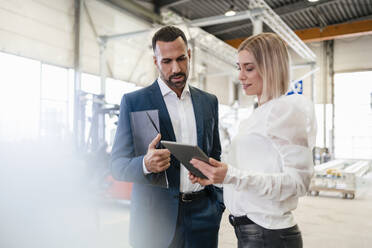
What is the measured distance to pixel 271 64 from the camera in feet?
4.33

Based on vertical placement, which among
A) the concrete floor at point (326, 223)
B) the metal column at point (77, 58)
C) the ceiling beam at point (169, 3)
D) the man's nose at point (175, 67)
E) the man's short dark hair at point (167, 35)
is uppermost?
the ceiling beam at point (169, 3)

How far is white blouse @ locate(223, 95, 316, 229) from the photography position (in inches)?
47.6

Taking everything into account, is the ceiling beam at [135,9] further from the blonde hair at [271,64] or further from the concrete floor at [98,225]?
the blonde hair at [271,64]

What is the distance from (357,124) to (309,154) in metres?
14.9

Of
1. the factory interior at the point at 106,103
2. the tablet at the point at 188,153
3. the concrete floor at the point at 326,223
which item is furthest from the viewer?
the factory interior at the point at 106,103

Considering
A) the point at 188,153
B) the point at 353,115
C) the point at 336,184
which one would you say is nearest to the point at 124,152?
the point at 188,153

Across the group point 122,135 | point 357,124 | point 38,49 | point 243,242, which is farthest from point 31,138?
point 357,124

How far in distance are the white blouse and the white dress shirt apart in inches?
13.8

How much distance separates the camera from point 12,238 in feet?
13.8

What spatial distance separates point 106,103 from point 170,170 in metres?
5.56

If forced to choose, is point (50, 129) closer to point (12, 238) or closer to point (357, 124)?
point (12, 238)

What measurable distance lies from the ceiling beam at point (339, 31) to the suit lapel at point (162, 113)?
12172 millimetres

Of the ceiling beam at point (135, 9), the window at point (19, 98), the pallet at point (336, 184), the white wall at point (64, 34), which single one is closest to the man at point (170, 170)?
the window at point (19, 98)

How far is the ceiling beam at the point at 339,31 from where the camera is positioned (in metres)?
11.5
